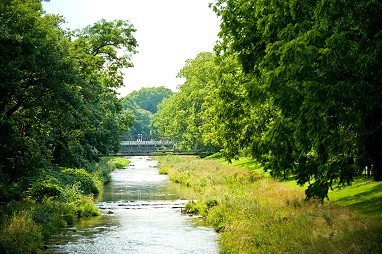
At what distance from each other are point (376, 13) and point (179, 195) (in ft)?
98.2

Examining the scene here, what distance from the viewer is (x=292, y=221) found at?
18.6m

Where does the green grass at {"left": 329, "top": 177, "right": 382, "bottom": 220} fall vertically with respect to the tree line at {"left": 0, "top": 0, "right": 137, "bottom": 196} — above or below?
below

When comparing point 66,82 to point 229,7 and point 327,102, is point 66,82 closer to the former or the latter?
point 229,7

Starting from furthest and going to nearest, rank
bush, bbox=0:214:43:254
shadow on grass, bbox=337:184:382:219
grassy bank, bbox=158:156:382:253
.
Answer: shadow on grass, bbox=337:184:382:219
bush, bbox=0:214:43:254
grassy bank, bbox=158:156:382:253

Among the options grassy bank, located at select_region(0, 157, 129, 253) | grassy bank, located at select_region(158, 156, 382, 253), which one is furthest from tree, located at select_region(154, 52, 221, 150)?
grassy bank, located at select_region(158, 156, 382, 253)

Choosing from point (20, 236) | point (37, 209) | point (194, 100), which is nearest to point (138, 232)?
point (37, 209)

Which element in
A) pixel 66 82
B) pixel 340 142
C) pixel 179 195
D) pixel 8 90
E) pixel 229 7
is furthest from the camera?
pixel 179 195

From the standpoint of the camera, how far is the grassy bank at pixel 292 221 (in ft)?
46.8

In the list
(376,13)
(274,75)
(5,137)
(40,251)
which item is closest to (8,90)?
(5,137)

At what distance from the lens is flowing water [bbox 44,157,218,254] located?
68.3 feet

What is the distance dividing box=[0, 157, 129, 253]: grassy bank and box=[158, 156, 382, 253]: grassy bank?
24.8 ft

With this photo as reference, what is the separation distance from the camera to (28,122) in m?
24.3

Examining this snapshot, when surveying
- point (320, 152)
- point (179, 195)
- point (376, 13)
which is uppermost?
point (376, 13)

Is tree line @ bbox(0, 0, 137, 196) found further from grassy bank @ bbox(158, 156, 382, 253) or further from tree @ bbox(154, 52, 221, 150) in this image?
tree @ bbox(154, 52, 221, 150)
